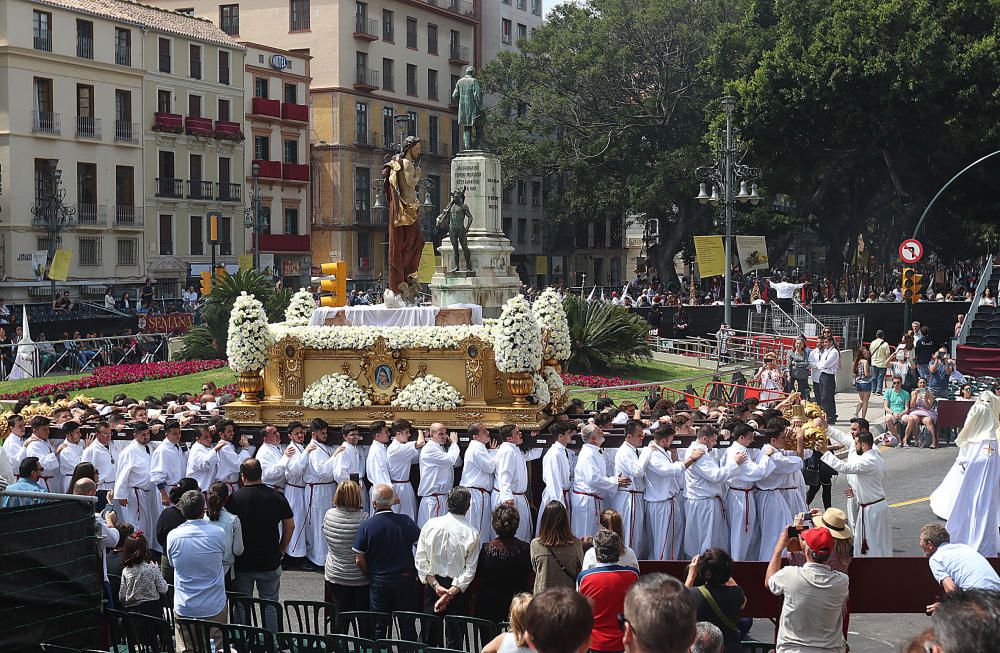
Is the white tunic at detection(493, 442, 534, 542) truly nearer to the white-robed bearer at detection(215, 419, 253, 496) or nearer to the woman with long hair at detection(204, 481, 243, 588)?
the white-robed bearer at detection(215, 419, 253, 496)

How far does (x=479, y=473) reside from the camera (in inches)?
→ 491

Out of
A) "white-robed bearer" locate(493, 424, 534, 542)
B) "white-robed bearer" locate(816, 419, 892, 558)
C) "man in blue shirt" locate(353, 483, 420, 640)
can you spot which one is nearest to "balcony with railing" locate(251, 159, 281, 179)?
"white-robed bearer" locate(493, 424, 534, 542)

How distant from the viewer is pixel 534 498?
1388 cm

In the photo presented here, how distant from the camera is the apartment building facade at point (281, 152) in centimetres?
5669

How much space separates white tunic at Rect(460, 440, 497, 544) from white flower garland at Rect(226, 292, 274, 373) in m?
3.96

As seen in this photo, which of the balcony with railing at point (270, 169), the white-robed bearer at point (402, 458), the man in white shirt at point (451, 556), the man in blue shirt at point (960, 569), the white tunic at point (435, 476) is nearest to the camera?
the man in blue shirt at point (960, 569)

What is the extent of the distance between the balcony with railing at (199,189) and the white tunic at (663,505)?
4370 centimetres

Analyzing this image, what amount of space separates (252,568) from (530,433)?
199 inches

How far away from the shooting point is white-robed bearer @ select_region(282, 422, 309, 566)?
13023 mm

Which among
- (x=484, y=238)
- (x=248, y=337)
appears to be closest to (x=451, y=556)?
(x=248, y=337)

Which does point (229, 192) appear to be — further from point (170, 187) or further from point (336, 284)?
point (336, 284)

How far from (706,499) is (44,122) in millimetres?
40182

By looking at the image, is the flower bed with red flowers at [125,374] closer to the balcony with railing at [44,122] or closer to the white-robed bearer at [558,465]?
the white-robed bearer at [558,465]

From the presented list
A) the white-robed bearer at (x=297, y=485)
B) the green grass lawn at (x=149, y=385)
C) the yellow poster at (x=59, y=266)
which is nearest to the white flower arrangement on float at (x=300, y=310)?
the white-robed bearer at (x=297, y=485)
